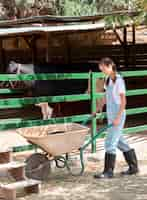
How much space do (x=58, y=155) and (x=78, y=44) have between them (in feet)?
39.4

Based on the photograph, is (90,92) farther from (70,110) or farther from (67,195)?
(70,110)

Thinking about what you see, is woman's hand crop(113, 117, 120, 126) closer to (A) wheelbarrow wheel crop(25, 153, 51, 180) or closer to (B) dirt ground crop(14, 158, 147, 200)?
(B) dirt ground crop(14, 158, 147, 200)

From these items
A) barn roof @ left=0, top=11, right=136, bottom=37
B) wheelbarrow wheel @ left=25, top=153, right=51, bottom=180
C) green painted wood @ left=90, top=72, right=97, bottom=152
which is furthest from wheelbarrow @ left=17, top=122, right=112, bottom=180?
barn roof @ left=0, top=11, right=136, bottom=37

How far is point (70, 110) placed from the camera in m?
13.2

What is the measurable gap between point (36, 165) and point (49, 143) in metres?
0.45

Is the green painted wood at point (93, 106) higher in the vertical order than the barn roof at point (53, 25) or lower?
lower

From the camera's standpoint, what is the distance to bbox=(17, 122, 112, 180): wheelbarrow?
5.63 meters

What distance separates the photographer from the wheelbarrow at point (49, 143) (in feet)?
18.5

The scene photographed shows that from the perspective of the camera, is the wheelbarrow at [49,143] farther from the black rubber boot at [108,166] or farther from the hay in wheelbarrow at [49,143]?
the black rubber boot at [108,166]

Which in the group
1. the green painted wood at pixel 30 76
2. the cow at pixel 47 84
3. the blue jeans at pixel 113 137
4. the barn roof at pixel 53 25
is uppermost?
the barn roof at pixel 53 25

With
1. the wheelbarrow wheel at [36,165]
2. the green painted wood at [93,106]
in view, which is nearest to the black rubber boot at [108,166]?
the wheelbarrow wheel at [36,165]

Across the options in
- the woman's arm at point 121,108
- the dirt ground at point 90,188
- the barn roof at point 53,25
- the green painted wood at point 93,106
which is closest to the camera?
the dirt ground at point 90,188

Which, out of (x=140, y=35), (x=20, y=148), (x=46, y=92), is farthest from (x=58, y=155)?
(x=140, y=35)

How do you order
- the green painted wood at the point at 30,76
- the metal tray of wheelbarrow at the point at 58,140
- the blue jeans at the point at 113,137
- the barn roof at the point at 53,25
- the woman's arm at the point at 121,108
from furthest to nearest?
the barn roof at the point at 53,25, the green painted wood at the point at 30,76, the blue jeans at the point at 113,137, the woman's arm at the point at 121,108, the metal tray of wheelbarrow at the point at 58,140
